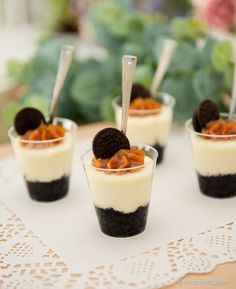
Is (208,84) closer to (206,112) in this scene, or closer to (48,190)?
(206,112)

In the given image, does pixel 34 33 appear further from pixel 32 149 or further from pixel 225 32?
pixel 32 149

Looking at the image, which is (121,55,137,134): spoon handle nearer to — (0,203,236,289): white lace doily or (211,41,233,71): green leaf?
(0,203,236,289): white lace doily

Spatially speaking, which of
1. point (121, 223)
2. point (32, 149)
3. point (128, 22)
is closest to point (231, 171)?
point (121, 223)

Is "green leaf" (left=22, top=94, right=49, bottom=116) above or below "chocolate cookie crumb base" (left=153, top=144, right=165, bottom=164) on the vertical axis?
above

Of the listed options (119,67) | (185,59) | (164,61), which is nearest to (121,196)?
(164,61)

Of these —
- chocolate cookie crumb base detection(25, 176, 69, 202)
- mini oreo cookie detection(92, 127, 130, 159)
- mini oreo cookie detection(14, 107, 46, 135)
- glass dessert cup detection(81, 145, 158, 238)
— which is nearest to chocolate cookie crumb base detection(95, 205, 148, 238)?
glass dessert cup detection(81, 145, 158, 238)

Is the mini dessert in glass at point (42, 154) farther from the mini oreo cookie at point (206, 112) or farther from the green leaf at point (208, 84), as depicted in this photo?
the green leaf at point (208, 84)
